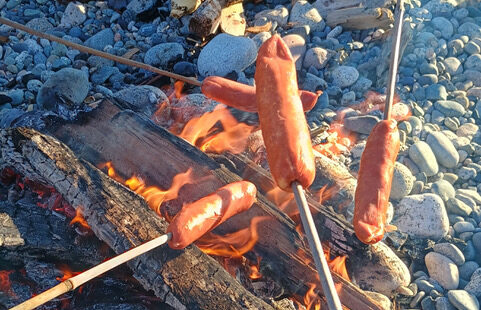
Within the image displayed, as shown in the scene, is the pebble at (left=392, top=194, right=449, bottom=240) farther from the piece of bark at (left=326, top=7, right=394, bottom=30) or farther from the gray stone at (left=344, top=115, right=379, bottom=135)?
the piece of bark at (left=326, top=7, right=394, bottom=30)

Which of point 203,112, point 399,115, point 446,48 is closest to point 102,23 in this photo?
point 203,112

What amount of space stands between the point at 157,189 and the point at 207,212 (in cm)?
84

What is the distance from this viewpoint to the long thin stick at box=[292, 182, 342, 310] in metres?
2.10

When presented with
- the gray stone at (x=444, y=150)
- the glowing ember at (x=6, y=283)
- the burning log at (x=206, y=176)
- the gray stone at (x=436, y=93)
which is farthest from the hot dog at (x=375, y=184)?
the gray stone at (x=436, y=93)

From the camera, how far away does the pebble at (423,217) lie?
372 cm

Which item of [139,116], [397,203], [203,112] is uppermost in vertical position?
[139,116]

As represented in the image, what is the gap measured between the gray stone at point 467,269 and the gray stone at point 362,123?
4.99ft

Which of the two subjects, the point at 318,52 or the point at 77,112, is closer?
the point at 77,112

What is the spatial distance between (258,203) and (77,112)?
5.74ft

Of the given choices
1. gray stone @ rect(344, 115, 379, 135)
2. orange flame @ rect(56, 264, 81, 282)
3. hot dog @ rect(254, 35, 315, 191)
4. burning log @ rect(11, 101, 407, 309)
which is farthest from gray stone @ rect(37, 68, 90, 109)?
gray stone @ rect(344, 115, 379, 135)

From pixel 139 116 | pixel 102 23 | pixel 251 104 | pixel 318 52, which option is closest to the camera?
pixel 251 104

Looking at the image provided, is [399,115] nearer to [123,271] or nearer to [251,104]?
[251,104]

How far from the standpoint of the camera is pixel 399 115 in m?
4.74

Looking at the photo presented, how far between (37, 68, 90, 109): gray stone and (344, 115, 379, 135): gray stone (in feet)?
8.83
